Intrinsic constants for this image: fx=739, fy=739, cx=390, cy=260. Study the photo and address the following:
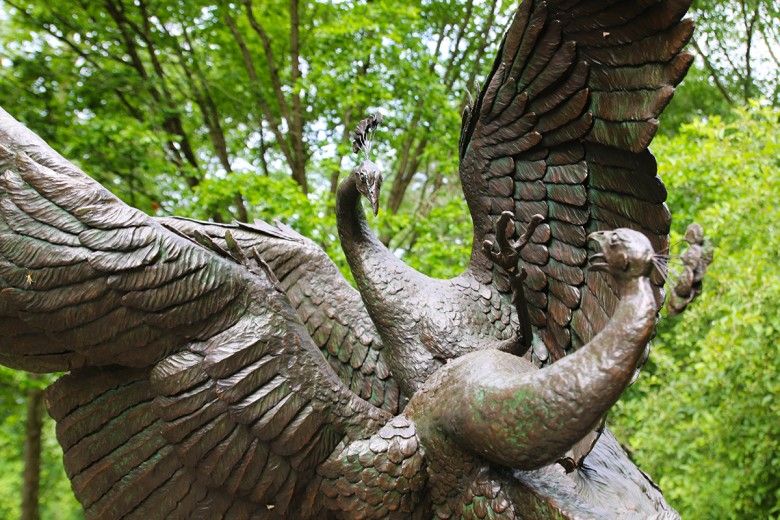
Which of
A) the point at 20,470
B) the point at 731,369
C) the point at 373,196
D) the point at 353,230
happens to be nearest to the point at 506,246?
the point at 373,196

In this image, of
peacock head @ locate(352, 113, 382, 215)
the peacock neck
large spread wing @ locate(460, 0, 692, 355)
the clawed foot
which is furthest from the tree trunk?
the clawed foot

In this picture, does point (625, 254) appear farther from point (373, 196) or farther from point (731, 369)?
point (731, 369)

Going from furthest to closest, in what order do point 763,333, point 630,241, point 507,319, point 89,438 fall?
point 763,333
point 507,319
point 89,438
point 630,241

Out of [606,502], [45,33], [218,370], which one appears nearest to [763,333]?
[606,502]

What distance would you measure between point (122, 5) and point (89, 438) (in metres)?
6.79

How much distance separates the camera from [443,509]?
94.1 inches

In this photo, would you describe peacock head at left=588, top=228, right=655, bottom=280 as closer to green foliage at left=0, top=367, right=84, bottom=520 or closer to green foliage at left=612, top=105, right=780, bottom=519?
green foliage at left=612, top=105, right=780, bottom=519

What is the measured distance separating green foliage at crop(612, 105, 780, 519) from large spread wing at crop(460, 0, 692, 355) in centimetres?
294

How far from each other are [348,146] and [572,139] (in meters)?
4.59

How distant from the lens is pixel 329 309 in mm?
2902

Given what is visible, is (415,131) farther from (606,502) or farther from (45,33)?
(606,502)

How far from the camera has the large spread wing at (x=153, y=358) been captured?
2037mm

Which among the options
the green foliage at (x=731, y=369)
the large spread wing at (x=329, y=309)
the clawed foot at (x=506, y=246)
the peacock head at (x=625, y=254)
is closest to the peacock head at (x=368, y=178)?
the large spread wing at (x=329, y=309)

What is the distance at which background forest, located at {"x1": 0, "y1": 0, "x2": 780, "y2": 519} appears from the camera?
5500 mm
